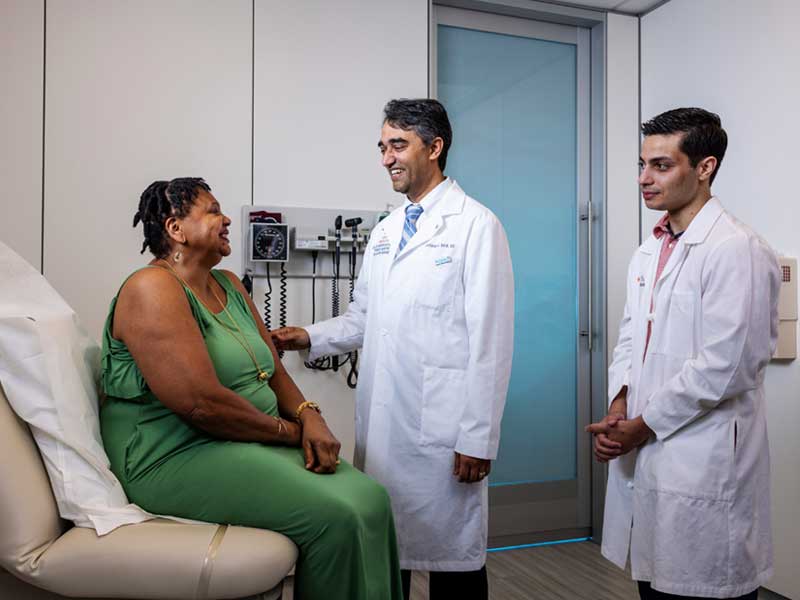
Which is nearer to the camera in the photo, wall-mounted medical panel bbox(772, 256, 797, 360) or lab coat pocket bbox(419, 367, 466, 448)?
lab coat pocket bbox(419, 367, 466, 448)

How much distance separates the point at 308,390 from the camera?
2.96m

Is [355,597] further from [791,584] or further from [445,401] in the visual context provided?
[791,584]

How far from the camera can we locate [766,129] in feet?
9.18

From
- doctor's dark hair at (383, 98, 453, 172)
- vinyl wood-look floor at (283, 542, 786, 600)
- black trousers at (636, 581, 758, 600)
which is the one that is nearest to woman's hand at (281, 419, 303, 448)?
doctor's dark hair at (383, 98, 453, 172)

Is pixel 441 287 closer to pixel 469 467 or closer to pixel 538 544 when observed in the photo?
pixel 469 467

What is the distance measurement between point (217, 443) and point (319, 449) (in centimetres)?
24

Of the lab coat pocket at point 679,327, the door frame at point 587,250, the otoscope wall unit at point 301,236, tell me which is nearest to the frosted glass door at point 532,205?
the door frame at point 587,250

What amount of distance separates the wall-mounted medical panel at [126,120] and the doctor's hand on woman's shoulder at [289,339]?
618mm

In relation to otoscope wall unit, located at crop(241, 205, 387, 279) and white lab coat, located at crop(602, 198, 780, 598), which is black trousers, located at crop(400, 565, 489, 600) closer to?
white lab coat, located at crop(602, 198, 780, 598)

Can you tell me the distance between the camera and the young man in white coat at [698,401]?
72.2 inches

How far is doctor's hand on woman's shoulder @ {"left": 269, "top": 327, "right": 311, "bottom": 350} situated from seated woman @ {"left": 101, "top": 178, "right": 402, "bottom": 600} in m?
0.46

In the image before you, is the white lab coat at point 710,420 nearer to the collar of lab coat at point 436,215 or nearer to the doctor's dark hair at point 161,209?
the collar of lab coat at point 436,215

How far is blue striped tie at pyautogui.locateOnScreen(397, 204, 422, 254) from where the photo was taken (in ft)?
7.39

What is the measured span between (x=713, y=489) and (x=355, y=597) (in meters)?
0.97
